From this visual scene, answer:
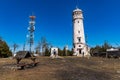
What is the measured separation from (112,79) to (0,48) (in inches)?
2206

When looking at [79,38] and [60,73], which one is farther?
[79,38]

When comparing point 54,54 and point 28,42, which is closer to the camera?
point 54,54

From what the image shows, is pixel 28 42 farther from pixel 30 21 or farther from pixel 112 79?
pixel 112 79

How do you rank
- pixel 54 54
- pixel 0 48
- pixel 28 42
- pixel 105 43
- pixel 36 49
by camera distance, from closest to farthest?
1. pixel 54 54
2. pixel 0 48
3. pixel 28 42
4. pixel 36 49
5. pixel 105 43

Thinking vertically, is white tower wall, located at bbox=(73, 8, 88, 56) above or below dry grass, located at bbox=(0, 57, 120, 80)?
above

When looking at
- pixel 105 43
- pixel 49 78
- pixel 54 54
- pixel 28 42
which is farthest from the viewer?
pixel 105 43

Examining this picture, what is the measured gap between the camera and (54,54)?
59.4 m

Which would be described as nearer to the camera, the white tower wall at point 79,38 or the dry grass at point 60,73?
the dry grass at point 60,73

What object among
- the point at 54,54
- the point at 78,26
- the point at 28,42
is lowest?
the point at 54,54

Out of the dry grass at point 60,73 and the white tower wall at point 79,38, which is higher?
the white tower wall at point 79,38

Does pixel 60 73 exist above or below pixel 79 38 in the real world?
below

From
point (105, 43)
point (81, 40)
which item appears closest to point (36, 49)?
point (81, 40)

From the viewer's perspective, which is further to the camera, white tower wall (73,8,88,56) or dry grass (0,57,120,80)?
white tower wall (73,8,88,56)

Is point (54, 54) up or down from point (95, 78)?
up
